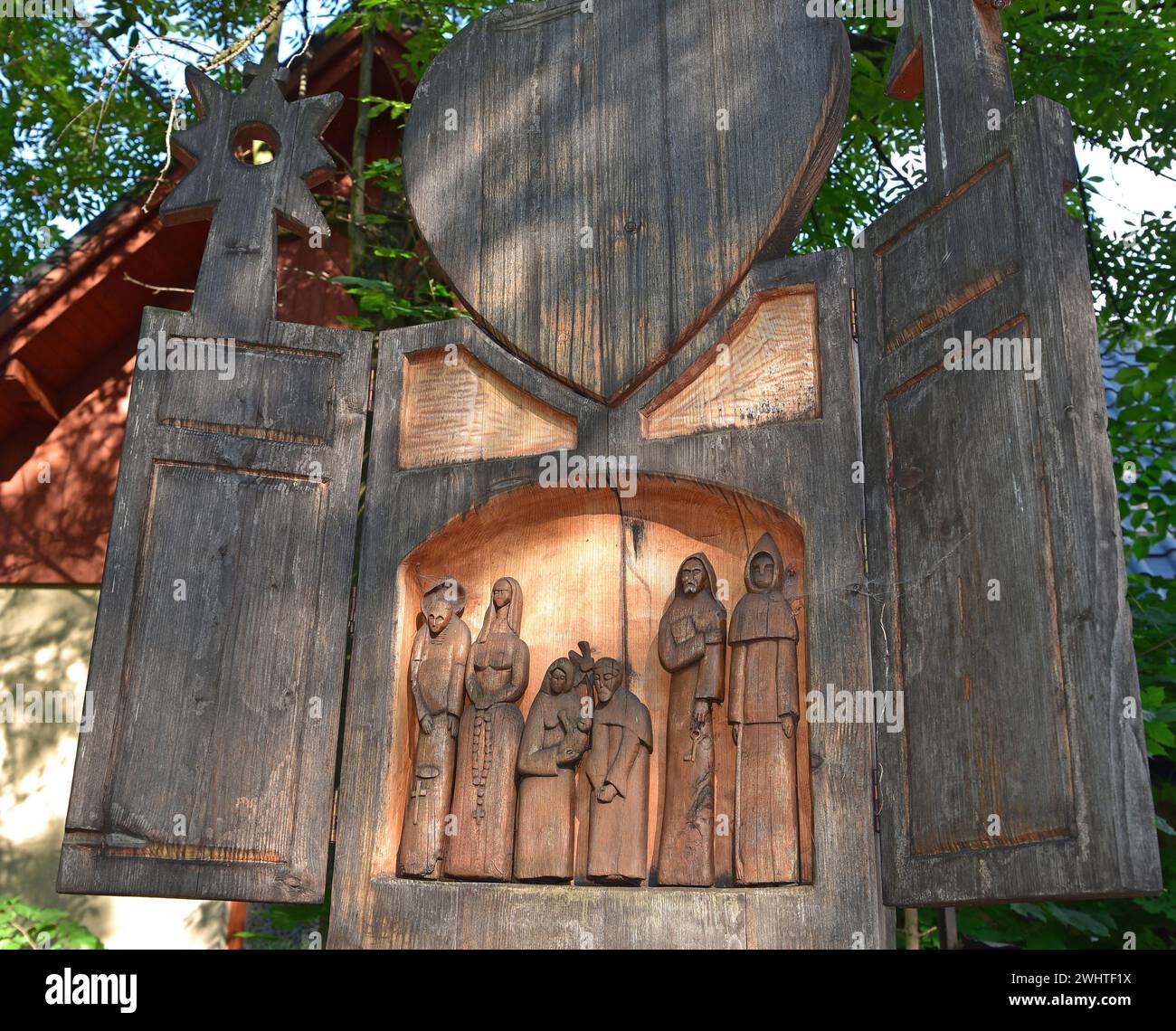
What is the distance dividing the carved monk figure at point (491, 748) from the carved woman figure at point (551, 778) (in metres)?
0.04

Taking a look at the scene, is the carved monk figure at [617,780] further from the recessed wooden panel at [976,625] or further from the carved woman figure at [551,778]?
the recessed wooden panel at [976,625]

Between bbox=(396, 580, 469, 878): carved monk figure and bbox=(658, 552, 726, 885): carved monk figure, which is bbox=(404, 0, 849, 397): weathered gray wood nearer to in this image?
bbox=(658, 552, 726, 885): carved monk figure

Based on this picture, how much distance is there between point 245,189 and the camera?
424cm

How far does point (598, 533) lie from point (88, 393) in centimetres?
663

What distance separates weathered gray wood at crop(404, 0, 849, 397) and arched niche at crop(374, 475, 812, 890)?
38cm

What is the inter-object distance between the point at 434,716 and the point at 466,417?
0.90 metres

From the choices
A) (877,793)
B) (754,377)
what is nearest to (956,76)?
(754,377)

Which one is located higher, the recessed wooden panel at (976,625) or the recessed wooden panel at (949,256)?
the recessed wooden panel at (949,256)

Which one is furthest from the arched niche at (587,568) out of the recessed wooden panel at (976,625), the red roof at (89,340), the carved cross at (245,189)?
the red roof at (89,340)

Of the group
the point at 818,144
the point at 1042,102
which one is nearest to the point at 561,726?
the point at 818,144

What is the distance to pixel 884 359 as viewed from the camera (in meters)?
3.52

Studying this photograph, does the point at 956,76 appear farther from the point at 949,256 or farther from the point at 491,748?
the point at 491,748

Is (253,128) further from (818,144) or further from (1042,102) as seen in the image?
(1042,102)

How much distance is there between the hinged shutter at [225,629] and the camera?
11.7 ft
